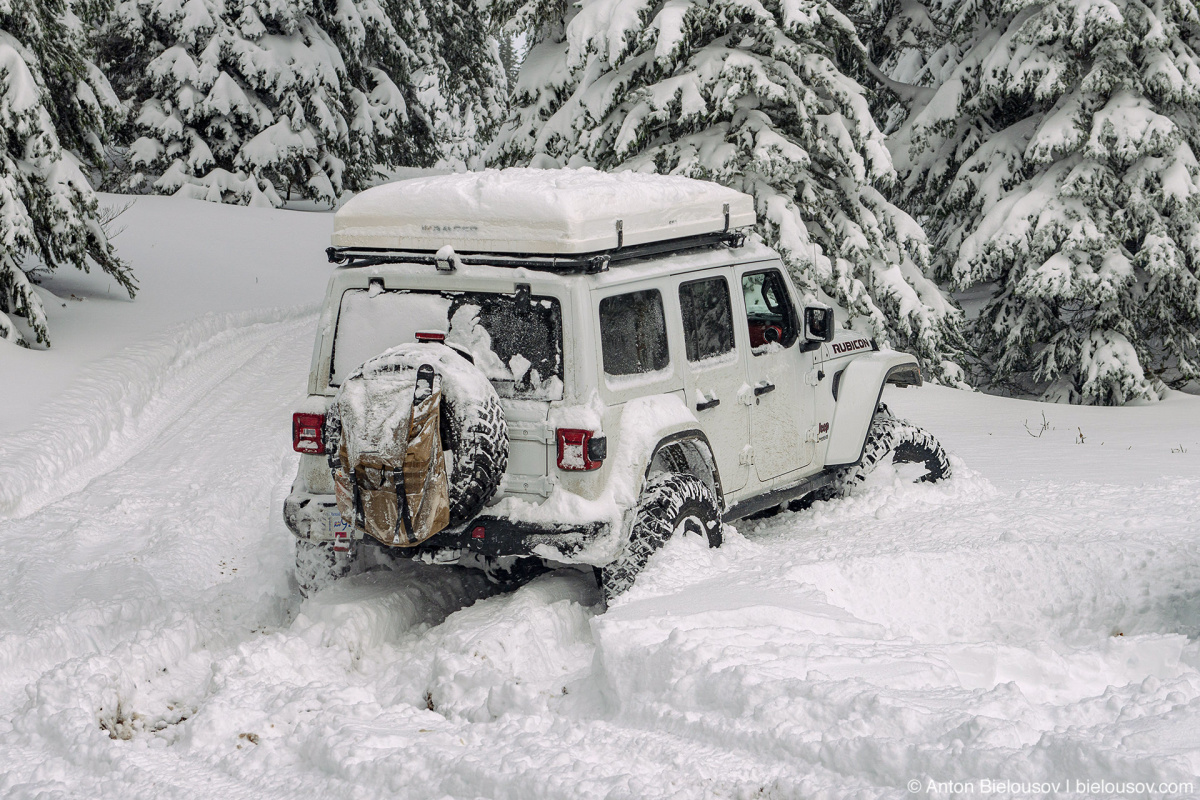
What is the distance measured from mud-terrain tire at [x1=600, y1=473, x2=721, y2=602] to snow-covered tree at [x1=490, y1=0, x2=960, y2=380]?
19.9ft

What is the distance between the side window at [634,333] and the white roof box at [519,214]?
287 mm

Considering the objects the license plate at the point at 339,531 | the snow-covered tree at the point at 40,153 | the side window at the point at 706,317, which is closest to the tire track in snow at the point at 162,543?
the license plate at the point at 339,531

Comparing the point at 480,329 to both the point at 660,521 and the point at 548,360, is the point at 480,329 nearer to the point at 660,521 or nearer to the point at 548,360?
the point at 548,360

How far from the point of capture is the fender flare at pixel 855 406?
739 centimetres

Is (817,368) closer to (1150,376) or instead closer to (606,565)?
(606,565)

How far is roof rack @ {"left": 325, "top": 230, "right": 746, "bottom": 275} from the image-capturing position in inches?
216

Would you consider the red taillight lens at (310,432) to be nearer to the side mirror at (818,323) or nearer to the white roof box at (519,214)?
the white roof box at (519,214)

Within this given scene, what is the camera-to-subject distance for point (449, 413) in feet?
17.0

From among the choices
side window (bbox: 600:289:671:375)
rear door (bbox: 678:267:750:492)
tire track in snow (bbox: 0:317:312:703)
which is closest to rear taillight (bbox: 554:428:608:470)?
side window (bbox: 600:289:671:375)

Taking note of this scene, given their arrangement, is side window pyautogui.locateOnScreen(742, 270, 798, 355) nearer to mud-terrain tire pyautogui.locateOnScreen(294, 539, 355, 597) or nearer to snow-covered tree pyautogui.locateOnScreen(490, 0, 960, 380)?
mud-terrain tire pyautogui.locateOnScreen(294, 539, 355, 597)

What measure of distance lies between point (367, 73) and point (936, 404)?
19.7m

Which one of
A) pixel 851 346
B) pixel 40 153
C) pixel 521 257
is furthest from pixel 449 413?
pixel 40 153

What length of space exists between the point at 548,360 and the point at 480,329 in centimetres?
38

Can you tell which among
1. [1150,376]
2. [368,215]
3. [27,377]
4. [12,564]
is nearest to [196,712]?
[368,215]
